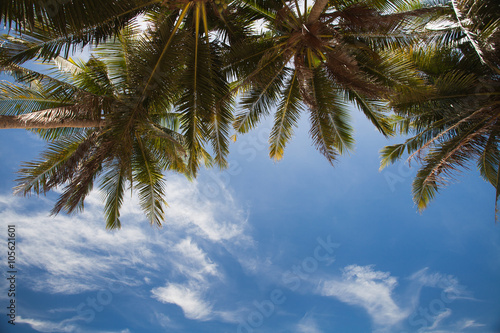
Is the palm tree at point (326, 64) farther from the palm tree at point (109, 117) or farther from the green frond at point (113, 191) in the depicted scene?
the green frond at point (113, 191)

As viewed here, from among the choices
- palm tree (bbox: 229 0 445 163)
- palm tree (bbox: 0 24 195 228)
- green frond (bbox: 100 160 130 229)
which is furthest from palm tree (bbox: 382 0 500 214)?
green frond (bbox: 100 160 130 229)

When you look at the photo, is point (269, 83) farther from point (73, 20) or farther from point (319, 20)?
point (73, 20)

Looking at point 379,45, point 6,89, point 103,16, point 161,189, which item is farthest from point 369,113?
point 6,89

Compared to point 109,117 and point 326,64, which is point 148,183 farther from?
point 326,64

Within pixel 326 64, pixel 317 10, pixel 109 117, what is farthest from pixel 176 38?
pixel 326 64

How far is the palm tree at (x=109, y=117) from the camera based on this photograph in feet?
19.1

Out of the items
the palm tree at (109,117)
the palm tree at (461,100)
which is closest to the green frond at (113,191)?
the palm tree at (109,117)

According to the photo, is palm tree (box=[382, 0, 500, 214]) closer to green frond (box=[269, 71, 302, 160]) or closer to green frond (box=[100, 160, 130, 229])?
green frond (box=[269, 71, 302, 160])

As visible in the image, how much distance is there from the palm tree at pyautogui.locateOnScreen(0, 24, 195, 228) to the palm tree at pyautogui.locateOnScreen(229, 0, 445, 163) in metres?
2.08

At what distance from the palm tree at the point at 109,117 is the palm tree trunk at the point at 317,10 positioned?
297 centimetres

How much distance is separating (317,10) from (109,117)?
4795 mm

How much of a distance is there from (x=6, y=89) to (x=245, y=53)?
19.2 feet

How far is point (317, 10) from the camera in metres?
6.62

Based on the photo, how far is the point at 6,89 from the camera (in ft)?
24.7
